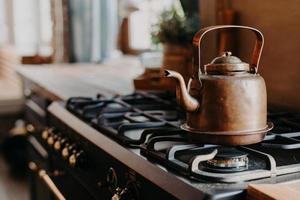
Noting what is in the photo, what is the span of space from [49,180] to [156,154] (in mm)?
841

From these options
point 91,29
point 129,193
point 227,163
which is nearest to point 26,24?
point 91,29

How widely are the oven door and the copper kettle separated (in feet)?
1.50

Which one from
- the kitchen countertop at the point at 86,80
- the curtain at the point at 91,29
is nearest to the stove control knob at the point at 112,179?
the kitchen countertop at the point at 86,80

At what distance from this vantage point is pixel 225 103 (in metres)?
0.81

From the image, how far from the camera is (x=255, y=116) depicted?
82 centimetres

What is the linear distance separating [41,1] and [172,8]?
3.58 meters

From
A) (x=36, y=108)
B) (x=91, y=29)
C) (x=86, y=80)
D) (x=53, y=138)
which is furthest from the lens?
(x=91, y=29)

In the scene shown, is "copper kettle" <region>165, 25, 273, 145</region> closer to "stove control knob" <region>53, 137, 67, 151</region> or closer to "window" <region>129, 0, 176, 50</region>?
"stove control knob" <region>53, 137, 67, 151</region>

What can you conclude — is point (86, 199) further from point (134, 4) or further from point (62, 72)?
point (134, 4)

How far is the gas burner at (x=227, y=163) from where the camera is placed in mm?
746

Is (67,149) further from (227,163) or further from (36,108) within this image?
(36,108)

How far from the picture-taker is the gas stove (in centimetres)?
72

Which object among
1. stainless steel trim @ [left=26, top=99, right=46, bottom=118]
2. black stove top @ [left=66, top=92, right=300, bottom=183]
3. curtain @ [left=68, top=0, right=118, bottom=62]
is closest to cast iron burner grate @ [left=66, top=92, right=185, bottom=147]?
black stove top @ [left=66, top=92, right=300, bottom=183]

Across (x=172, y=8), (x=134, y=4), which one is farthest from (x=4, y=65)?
(x=172, y=8)
